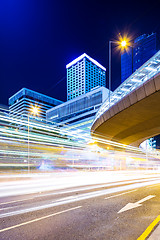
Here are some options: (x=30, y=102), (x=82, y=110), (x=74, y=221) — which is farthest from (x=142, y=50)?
(x=30, y=102)

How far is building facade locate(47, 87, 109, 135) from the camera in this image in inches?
3644

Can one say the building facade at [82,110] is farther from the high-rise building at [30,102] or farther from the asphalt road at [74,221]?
the asphalt road at [74,221]

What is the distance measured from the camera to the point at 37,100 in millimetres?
191500

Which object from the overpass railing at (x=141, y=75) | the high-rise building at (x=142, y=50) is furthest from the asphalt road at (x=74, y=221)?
the high-rise building at (x=142, y=50)

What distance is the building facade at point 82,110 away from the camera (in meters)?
92.6

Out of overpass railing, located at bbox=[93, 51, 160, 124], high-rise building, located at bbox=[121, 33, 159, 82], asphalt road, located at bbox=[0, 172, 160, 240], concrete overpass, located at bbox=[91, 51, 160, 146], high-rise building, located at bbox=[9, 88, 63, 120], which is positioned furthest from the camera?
high-rise building, located at bbox=[9, 88, 63, 120]

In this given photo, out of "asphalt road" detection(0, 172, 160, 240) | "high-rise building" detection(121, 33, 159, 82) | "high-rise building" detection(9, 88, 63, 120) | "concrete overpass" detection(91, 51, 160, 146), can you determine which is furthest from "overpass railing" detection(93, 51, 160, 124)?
"high-rise building" detection(9, 88, 63, 120)

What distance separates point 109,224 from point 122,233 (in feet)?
2.63

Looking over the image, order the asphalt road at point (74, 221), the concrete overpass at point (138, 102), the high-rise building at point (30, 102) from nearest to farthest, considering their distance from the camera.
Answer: the asphalt road at point (74, 221)
the concrete overpass at point (138, 102)
the high-rise building at point (30, 102)

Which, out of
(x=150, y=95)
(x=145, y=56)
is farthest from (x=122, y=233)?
(x=145, y=56)

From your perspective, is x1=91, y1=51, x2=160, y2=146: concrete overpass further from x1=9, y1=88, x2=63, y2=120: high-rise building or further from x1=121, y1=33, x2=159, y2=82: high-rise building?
x1=9, y1=88, x2=63, y2=120: high-rise building

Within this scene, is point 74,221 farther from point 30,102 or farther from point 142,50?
point 30,102

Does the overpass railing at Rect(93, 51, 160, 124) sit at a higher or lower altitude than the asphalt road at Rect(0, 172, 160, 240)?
higher

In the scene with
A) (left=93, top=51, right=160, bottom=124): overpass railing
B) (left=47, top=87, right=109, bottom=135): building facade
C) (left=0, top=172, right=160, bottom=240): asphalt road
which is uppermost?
(left=47, top=87, right=109, bottom=135): building facade
